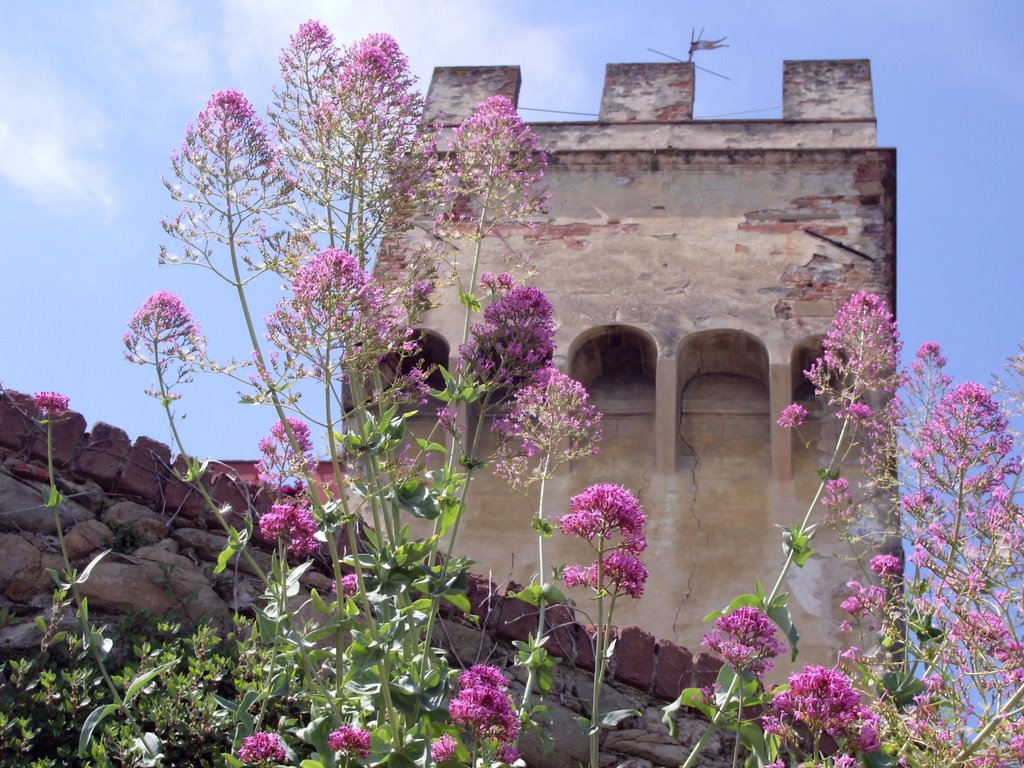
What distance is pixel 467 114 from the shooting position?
12648 millimetres

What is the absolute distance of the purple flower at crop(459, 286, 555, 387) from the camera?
4.28m

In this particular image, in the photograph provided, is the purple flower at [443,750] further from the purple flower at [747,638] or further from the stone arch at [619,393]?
the stone arch at [619,393]

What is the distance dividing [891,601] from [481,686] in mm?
1763

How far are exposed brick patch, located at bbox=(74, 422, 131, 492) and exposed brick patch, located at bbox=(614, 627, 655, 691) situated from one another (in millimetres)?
1840

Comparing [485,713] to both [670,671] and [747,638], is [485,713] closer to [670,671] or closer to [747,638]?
[747,638]

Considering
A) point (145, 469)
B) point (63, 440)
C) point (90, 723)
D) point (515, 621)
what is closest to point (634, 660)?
point (515, 621)

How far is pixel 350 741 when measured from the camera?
12.0 ft

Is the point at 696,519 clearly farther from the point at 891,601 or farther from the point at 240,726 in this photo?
the point at 240,726

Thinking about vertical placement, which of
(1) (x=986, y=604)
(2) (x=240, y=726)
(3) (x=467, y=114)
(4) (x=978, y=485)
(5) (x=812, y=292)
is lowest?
(2) (x=240, y=726)

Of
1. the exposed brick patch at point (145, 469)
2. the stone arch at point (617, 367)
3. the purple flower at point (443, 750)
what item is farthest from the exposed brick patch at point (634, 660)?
the stone arch at point (617, 367)

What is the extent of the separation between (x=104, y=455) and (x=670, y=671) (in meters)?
2.10

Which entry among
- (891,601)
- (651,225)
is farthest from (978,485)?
(651,225)

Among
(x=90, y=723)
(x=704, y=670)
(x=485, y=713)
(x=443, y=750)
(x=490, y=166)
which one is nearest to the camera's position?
(x=485, y=713)

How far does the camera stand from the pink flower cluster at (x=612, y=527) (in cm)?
409
